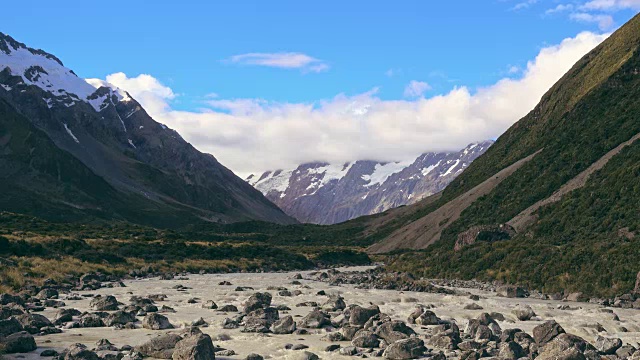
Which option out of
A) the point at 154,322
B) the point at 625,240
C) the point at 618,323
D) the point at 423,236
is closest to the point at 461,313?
the point at 618,323

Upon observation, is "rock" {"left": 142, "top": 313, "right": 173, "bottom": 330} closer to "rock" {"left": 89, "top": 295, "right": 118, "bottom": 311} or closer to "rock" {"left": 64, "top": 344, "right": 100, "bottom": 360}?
"rock" {"left": 89, "top": 295, "right": 118, "bottom": 311}

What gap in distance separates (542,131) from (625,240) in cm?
9876

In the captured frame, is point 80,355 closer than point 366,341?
Yes

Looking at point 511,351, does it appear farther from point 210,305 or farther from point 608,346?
point 210,305

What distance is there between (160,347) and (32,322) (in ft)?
27.9

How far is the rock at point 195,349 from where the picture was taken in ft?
78.3

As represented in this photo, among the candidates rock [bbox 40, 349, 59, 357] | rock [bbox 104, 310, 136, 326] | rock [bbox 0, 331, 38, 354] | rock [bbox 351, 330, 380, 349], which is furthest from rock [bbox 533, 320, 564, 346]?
rock [bbox 0, 331, 38, 354]

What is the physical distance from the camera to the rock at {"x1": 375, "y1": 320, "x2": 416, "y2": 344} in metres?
28.5

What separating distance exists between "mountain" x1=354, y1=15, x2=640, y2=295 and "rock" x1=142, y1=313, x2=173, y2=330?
32699 mm

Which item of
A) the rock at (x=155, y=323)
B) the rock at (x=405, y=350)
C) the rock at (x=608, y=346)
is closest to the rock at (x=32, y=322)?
the rock at (x=155, y=323)

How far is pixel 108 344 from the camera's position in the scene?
1035 inches

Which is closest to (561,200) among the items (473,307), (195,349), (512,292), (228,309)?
(512,292)

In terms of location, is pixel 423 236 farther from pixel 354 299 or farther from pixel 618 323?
pixel 618 323

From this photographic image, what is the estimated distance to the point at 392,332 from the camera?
95.0 ft
